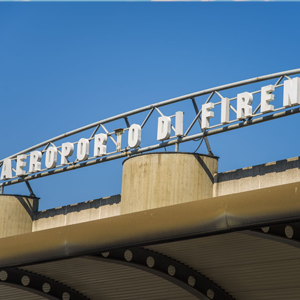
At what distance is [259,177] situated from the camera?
31.2 meters

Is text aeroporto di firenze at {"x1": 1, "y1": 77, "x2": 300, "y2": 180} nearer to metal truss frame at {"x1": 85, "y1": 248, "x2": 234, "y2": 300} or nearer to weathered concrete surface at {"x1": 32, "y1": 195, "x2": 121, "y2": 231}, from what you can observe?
weathered concrete surface at {"x1": 32, "y1": 195, "x2": 121, "y2": 231}

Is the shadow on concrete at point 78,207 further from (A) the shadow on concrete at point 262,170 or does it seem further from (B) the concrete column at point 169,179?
(A) the shadow on concrete at point 262,170

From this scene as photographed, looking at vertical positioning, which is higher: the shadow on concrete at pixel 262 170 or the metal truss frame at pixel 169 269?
the shadow on concrete at pixel 262 170

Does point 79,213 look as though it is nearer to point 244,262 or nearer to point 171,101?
point 171,101

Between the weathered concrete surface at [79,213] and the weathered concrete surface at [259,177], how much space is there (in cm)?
640

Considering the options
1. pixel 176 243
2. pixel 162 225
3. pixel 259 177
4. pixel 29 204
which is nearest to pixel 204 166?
pixel 259 177

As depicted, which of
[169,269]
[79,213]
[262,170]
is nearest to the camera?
[169,269]

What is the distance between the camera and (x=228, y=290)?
26062 millimetres

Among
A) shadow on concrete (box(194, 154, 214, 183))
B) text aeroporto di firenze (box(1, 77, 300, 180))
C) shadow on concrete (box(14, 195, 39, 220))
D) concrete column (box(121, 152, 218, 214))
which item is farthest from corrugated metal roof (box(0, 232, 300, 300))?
shadow on concrete (box(14, 195, 39, 220))

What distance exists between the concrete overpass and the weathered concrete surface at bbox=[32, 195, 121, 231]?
193 millimetres

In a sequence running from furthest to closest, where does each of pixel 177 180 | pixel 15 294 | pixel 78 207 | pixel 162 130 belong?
pixel 78 207, pixel 162 130, pixel 177 180, pixel 15 294

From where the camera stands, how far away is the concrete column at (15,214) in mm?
40906

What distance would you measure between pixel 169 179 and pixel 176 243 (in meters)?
9.28

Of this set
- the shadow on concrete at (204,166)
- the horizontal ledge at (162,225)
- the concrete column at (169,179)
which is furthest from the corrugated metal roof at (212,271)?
the shadow on concrete at (204,166)
